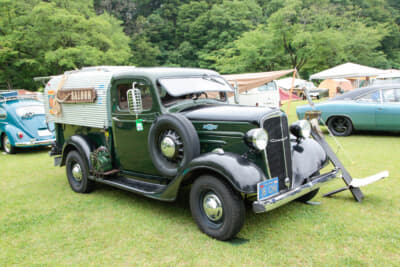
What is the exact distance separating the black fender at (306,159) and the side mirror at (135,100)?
229cm

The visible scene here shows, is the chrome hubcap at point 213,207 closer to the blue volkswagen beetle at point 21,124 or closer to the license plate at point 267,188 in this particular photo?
the license plate at point 267,188

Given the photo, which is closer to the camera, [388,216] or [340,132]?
[388,216]

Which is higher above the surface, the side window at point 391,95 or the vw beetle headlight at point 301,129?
the side window at point 391,95

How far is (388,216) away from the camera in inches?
155

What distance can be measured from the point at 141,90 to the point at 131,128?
23.9 inches

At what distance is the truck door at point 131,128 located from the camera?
14.7 ft

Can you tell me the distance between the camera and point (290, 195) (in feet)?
11.2

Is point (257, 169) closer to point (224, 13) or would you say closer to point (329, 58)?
point (329, 58)

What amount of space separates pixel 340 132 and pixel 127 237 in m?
8.24

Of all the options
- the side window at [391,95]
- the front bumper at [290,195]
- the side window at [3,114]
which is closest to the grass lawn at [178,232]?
the front bumper at [290,195]

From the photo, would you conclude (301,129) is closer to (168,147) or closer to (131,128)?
(168,147)

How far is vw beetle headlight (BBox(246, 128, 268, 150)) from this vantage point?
3412 mm

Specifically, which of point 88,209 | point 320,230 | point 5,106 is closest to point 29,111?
point 5,106

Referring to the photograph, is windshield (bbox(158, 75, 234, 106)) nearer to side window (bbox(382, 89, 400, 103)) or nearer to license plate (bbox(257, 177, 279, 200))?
license plate (bbox(257, 177, 279, 200))
